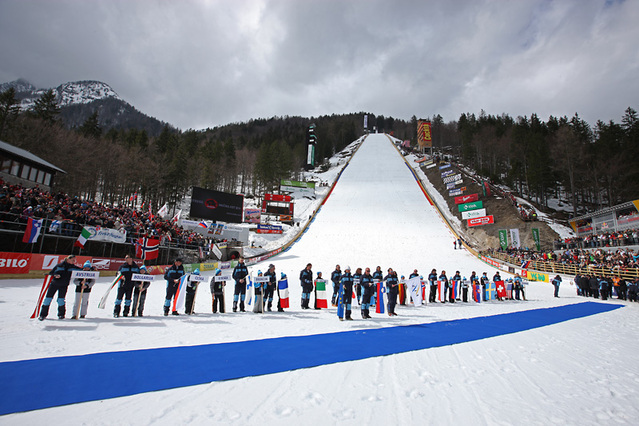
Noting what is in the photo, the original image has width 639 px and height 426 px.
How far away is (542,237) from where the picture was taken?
30047 mm

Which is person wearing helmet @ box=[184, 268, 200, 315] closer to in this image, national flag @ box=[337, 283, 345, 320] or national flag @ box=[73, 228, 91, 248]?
national flag @ box=[337, 283, 345, 320]

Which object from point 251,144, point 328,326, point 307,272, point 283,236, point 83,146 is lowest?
point 328,326

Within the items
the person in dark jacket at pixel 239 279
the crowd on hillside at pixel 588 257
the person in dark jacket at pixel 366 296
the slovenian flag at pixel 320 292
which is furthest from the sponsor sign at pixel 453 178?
the person in dark jacket at pixel 239 279

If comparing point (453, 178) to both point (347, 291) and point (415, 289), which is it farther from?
point (347, 291)

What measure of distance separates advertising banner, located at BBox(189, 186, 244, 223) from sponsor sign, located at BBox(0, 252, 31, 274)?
15.5 meters

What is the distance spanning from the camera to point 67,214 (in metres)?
14.7

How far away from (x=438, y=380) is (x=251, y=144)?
100681mm

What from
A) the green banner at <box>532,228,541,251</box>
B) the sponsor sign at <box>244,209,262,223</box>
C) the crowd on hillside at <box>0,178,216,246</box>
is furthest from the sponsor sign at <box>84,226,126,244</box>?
the green banner at <box>532,228,541,251</box>

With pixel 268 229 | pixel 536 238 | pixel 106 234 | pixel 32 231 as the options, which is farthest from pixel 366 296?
pixel 536 238

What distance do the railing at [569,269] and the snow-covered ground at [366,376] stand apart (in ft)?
30.2

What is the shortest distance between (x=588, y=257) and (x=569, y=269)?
145cm

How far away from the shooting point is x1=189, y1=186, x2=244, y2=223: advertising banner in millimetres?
28234

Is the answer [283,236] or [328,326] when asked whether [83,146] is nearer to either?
[283,236]

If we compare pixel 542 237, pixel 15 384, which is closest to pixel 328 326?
pixel 15 384
